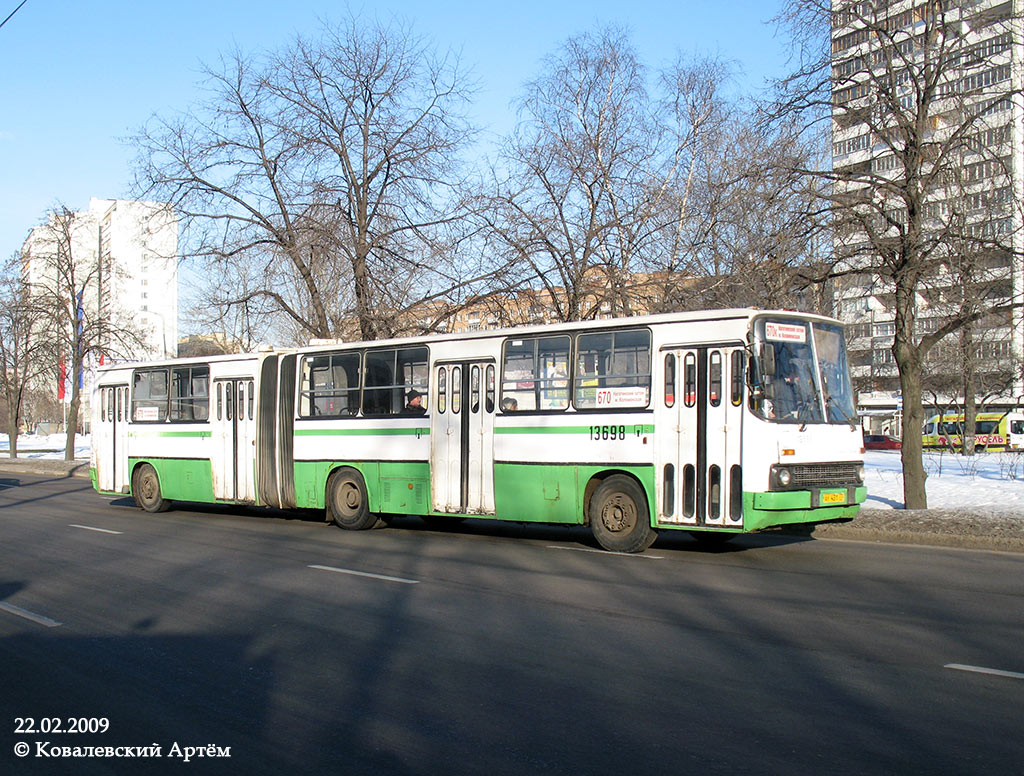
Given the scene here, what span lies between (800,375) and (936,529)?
376cm

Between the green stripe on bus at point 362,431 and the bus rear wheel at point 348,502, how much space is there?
2.28 ft

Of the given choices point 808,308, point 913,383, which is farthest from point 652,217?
point 913,383

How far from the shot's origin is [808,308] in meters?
24.0

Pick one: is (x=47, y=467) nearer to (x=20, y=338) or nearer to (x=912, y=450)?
(x=20, y=338)

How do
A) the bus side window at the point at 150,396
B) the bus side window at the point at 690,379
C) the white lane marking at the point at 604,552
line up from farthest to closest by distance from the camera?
1. the bus side window at the point at 150,396
2. the white lane marking at the point at 604,552
3. the bus side window at the point at 690,379

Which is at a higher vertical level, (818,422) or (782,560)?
(818,422)

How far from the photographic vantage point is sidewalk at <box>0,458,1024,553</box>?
13.4m

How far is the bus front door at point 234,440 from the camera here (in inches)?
731

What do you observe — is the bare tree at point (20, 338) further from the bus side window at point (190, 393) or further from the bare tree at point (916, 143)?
the bare tree at point (916, 143)

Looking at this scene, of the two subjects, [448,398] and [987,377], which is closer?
[448,398]

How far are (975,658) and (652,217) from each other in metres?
17.0

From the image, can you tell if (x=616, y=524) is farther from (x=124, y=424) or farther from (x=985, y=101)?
(x=124, y=424)

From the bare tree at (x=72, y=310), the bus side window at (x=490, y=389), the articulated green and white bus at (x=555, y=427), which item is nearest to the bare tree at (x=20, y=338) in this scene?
the bare tree at (x=72, y=310)

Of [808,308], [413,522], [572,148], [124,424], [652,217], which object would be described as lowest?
[413,522]
